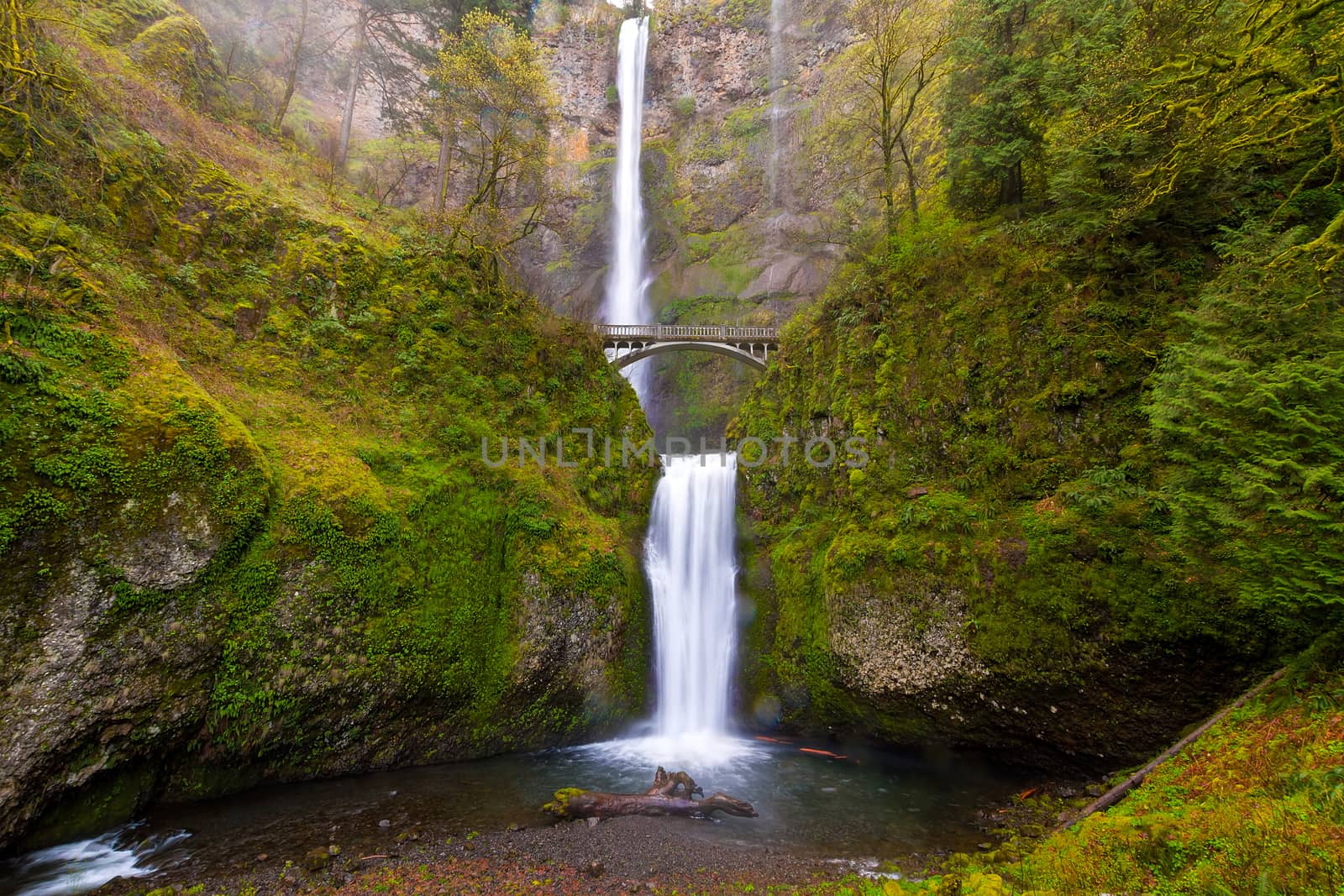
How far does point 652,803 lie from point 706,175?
33.5 m

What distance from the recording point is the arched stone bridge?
23109mm

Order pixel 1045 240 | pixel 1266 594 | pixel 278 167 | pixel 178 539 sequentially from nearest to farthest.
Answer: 1. pixel 1266 594
2. pixel 178 539
3. pixel 1045 240
4. pixel 278 167

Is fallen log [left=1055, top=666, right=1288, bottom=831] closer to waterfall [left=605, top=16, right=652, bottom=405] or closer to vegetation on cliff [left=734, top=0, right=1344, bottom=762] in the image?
vegetation on cliff [left=734, top=0, right=1344, bottom=762]

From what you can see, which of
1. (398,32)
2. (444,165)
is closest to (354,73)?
(398,32)

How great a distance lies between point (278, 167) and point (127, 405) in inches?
397

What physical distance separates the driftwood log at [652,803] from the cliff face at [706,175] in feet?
69.4

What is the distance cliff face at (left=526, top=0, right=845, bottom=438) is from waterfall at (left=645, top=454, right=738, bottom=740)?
13.7m

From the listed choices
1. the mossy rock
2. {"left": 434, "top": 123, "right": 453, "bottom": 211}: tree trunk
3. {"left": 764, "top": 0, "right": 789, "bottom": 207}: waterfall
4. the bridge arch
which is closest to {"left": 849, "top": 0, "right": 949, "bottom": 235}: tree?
the bridge arch

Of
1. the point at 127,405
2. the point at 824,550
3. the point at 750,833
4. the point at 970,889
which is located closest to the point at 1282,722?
the point at 970,889

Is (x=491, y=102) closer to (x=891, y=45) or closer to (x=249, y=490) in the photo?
(x=891, y=45)

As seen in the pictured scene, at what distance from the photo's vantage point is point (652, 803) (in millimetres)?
7656

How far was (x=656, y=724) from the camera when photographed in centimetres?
1137

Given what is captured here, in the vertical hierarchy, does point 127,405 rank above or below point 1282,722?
above

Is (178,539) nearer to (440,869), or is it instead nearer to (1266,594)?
(440,869)
